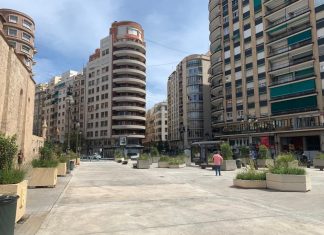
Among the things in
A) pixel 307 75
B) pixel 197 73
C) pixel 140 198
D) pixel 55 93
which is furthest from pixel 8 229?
pixel 55 93

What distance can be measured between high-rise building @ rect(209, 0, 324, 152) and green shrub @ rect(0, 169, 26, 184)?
47793mm

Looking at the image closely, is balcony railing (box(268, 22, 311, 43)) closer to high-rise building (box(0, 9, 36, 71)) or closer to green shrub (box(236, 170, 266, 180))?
green shrub (box(236, 170, 266, 180))

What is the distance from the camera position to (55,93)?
13038 centimetres

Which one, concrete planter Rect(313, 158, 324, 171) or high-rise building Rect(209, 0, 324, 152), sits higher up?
high-rise building Rect(209, 0, 324, 152)

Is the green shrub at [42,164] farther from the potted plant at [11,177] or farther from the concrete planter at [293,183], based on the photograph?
the concrete planter at [293,183]

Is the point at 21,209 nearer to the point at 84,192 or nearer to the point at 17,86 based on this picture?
the point at 84,192

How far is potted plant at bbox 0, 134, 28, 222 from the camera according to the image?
7902 mm

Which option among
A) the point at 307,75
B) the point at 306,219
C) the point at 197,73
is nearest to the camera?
the point at 306,219

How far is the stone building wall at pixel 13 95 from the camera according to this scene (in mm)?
23531

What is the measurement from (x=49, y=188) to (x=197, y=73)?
287 feet

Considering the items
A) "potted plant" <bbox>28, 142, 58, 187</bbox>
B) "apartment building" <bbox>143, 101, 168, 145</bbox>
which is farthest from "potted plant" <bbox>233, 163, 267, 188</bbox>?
"apartment building" <bbox>143, 101, 168, 145</bbox>

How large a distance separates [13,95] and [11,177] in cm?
2109

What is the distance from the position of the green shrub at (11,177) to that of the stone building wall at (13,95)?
38.0 feet

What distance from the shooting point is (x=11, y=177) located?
27.0 ft
